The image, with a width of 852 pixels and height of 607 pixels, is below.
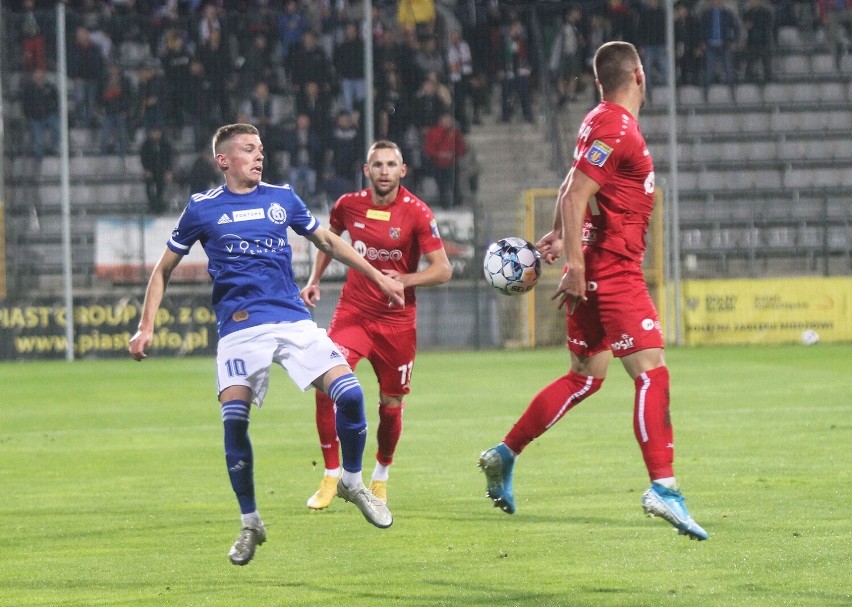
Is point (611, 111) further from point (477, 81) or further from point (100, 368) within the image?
point (477, 81)

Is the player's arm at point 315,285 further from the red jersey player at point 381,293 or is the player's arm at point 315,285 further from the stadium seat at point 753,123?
the stadium seat at point 753,123

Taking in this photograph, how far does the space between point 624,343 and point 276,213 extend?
1.74 meters

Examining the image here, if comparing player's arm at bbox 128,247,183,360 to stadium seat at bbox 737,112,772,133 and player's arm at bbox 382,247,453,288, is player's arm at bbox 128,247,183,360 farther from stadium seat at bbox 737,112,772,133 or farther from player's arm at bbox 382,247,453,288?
stadium seat at bbox 737,112,772,133

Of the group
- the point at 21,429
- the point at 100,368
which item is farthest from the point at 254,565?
the point at 100,368

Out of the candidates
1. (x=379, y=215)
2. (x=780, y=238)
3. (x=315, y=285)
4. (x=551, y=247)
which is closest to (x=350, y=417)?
(x=551, y=247)

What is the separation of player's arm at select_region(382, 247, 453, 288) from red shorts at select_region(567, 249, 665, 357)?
1.73 m

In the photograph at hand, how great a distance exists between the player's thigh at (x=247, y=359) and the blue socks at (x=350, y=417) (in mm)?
330

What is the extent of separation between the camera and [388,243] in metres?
9.11

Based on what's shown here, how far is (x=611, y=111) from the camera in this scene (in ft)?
22.7

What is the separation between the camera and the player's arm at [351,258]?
7266 millimetres

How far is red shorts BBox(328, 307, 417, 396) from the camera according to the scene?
8992 millimetres

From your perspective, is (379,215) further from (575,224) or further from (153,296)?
(575,224)

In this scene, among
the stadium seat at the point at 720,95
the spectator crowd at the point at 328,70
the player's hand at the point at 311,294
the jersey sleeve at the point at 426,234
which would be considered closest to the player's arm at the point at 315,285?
the player's hand at the point at 311,294

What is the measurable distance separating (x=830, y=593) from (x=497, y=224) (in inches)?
714
